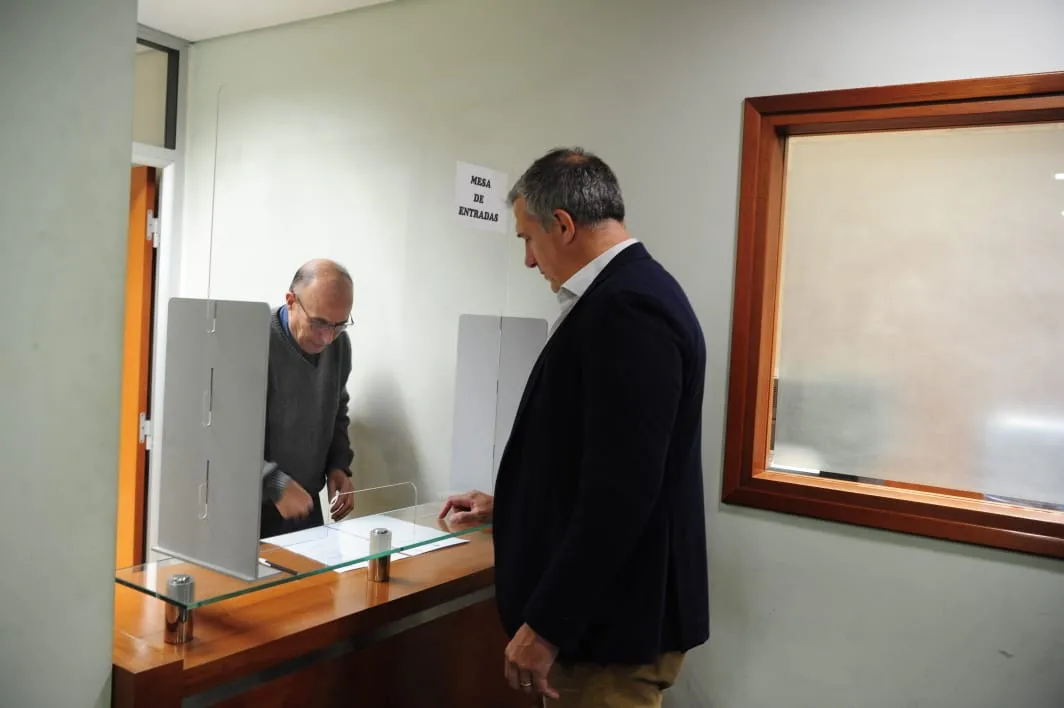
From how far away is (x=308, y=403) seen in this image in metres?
1.62

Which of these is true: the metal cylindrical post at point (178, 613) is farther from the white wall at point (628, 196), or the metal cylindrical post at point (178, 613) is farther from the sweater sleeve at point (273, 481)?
the white wall at point (628, 196)

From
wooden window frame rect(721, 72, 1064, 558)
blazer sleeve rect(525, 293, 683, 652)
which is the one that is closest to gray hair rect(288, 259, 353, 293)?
blazer sleeve rect(525, 293, 683, 652)

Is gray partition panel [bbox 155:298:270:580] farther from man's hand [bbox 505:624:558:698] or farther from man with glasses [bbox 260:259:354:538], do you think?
man's hand [bbox 505:624:558:698]

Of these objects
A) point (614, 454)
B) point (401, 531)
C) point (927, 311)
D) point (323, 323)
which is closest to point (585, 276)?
point (614, 454)

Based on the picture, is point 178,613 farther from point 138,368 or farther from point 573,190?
point 573,190

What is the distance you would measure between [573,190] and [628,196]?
0.82m

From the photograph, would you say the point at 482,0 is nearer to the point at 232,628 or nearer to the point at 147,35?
the point at 147,35

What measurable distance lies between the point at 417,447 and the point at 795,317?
1027mm

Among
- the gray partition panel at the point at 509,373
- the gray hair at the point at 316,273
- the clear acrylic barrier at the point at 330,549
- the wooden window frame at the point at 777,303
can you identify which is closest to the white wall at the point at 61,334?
the clear acrylic barrier at the point at 330,549

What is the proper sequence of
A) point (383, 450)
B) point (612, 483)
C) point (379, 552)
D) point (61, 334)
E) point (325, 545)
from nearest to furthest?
point (61, 334)
point (612, 483)
point (325, 545)
point (379, 552)
point (383, 450)

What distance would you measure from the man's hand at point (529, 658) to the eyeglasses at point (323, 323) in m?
0.69

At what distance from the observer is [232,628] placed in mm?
1490

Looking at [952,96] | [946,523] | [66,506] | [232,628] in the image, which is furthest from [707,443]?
[66,506]

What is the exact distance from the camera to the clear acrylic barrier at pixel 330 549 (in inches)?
56.1
